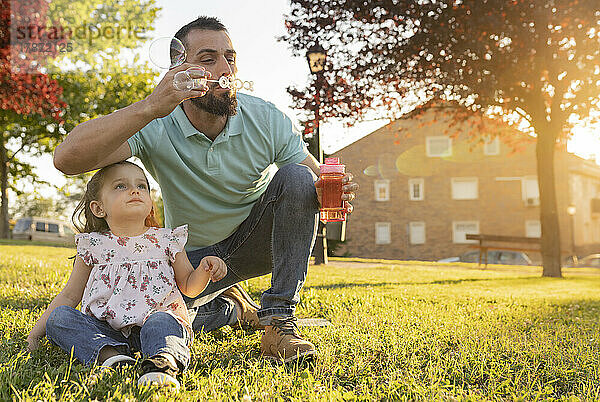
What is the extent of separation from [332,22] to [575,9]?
417cm

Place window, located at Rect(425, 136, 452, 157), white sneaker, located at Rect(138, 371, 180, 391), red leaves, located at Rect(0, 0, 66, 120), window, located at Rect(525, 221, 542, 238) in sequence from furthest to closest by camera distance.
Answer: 1. window, located at Rect(425, 136, 452, 157)
2. window, located at Rect(525, 221, 542, 238)
3. red leaves, located at Rect(0, 0, 66, 120)
4. white sneaker, located at Rect(138, 371, 180, 391)

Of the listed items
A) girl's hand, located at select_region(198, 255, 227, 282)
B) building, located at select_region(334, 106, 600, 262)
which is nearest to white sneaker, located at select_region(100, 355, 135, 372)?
girl's hand, located at select_region(198, 255, 227, 282)

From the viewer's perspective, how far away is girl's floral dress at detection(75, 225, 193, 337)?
240 centimetres

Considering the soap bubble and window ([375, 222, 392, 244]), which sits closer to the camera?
the soap bubble

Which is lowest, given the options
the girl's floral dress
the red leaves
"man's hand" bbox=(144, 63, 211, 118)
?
the girl's floral dress

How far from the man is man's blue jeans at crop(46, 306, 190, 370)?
48cm

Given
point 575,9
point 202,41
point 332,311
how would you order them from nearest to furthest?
point 202,41, point 332,311, point 575,9

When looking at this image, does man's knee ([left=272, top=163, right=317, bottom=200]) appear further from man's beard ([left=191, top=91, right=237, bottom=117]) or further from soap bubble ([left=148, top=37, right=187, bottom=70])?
soap bubble ([left=148, top=37, right=187, bottom=70])

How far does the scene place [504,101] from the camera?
11.2 metres

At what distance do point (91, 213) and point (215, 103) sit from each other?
0.79 m

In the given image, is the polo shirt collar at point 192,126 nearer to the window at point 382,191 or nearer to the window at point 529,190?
the window at point 382,191

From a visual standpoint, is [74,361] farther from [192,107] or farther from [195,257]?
[192,107]

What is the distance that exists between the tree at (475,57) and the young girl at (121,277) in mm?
7557

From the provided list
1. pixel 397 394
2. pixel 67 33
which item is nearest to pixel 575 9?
pixel 397 394
